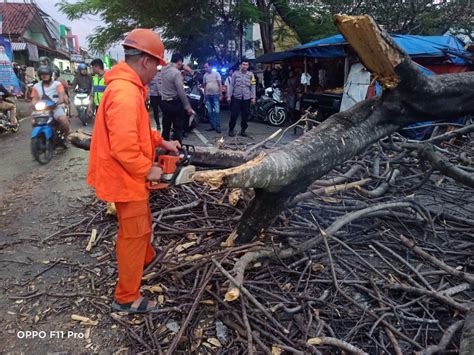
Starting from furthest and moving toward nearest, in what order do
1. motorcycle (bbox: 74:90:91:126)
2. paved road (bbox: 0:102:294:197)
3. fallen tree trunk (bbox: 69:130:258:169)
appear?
motorcycle (bbox: 74:90:91:126)
paved road (bbox: 0:102:294:197)
fallen tree trunk (bbox: 69:130:258:169)

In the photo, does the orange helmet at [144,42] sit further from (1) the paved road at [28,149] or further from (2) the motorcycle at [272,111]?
(2) the motorcycle at [272,111]

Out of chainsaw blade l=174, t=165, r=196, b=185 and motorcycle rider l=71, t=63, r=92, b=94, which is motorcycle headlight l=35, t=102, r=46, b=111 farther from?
chainsaw blade l=174, t=165, r=196, b=185

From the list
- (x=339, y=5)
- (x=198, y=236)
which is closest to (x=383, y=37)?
(x=198, y=236)

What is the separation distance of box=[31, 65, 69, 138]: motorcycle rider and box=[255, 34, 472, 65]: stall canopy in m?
6.19

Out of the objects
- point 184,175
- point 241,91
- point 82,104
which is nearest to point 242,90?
point 241,91

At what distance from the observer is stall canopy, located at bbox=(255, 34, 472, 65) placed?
8992 millimetres

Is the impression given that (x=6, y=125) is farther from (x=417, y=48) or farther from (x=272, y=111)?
(x=417, y=48)

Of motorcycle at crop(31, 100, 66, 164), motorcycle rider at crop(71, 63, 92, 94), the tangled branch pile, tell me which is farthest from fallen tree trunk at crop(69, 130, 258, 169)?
motorcycle rider at crop(71, 63, 92, 94)

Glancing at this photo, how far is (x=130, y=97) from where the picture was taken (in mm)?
2316

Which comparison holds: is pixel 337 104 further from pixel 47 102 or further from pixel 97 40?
pixel 97 40

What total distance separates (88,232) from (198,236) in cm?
126

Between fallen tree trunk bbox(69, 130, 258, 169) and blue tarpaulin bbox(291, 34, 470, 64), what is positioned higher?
blue tarpaulin bbox(291, 34, 470, 64)

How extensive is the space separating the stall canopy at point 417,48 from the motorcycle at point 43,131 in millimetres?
6411

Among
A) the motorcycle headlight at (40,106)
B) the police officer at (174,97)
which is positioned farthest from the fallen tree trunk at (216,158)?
the motorcycle headlight at (40,106)
